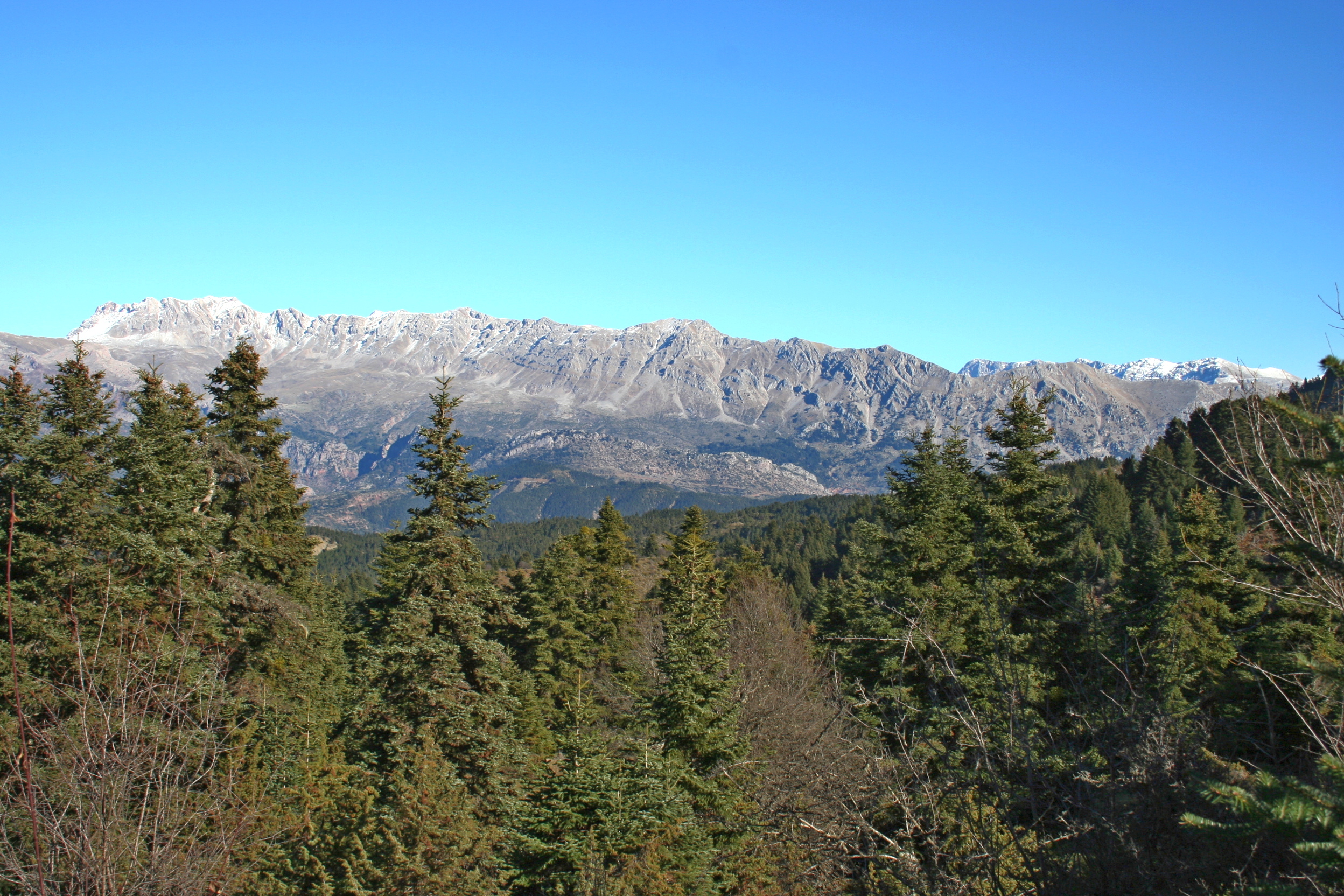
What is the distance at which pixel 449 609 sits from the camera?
2016cm

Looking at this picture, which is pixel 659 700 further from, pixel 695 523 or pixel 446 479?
pixel 695 523

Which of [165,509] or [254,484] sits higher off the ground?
[254,484]

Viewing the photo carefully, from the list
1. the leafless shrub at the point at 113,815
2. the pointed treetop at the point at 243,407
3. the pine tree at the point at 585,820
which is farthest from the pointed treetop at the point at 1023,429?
the leafless shrub at the point at 113,815

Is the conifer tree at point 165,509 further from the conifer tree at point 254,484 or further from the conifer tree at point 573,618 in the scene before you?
the conifer tree at point 573,618

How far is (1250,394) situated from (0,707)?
797 inches

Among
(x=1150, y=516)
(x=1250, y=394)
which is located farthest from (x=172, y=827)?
(x=1150, y=516)

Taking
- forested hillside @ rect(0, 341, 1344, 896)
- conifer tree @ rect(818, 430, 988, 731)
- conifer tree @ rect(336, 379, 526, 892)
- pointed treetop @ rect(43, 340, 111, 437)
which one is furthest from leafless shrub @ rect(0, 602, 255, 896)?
conifer tree @ rect(818, 430, 988, 731)

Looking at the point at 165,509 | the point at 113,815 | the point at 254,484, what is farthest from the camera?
the point at 254,484

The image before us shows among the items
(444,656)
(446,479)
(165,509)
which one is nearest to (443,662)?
(444,656)

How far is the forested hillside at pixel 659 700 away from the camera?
5211 mm

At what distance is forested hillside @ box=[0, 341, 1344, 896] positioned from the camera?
17.1 ft

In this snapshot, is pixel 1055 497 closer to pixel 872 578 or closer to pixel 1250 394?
pixel 872 578

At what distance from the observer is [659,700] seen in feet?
63.9

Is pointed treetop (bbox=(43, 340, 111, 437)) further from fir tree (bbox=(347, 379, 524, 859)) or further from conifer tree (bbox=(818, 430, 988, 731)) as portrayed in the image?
conifer tree (bbox=(818, 430, 988, 731))
